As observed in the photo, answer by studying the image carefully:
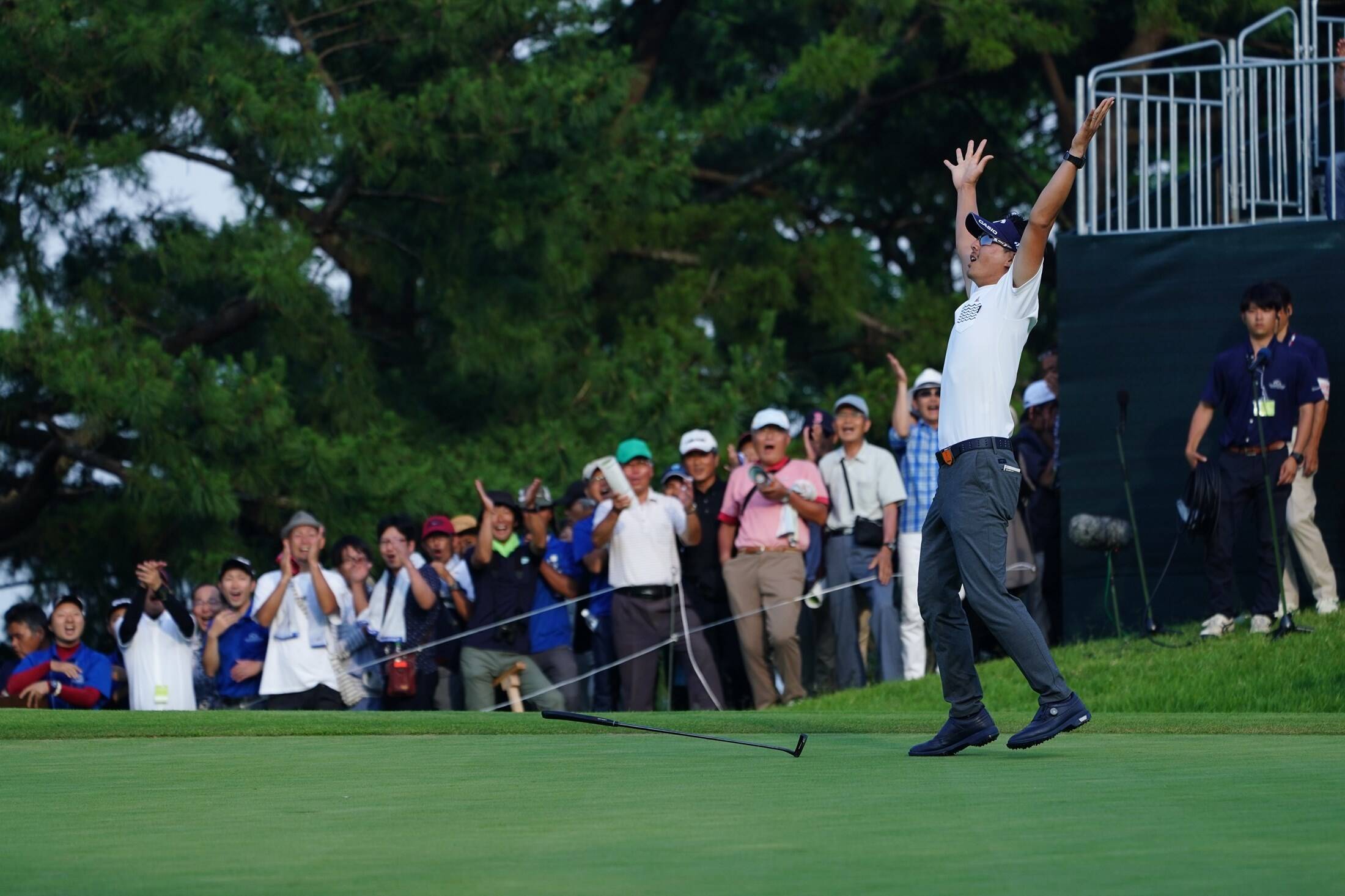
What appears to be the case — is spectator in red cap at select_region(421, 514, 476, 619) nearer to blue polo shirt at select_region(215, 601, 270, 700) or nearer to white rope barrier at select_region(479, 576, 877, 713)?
white rope barrier at select_region(479, 576, 877, 713)

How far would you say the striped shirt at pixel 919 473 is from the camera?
12836 millimetres

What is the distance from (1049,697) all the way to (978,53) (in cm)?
1651

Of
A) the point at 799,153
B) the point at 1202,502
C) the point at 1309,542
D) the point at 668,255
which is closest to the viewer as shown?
the point at 1202,502

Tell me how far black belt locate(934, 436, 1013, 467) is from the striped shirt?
18.8 feet

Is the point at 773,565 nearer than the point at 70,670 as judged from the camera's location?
Yes

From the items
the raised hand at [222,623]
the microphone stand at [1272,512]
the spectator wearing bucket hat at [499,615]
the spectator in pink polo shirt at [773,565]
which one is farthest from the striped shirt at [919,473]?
the raised hand at [222,623]

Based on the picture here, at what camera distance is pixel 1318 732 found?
313 inches

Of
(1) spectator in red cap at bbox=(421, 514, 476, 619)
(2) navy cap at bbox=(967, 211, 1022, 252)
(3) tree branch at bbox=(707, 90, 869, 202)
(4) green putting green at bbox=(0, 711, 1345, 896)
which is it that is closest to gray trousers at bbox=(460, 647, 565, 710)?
(1) spectator in red cap at bbox=(421, 514, 476, 619)

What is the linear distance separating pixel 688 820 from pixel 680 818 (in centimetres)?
7

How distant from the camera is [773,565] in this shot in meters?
13.0

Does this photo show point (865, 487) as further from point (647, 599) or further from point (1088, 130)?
point (1088, 130)

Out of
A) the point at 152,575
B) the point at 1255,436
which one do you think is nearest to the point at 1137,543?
the point at 1255,436

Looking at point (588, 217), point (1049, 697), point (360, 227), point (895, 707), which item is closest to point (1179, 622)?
point (895, 707)

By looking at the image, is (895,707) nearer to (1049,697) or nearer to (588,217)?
(1049,697)
